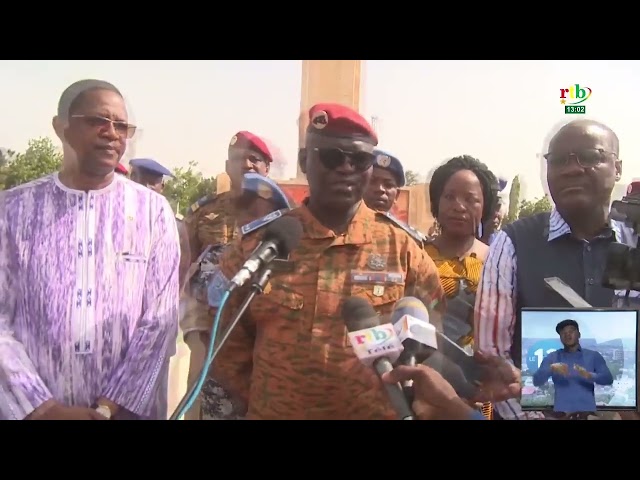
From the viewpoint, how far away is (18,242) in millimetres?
4406

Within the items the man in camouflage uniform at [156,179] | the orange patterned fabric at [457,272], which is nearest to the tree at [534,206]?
the orange patterned fabric at [457,272]

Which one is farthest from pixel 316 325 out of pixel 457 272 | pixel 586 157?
pixel 586 157

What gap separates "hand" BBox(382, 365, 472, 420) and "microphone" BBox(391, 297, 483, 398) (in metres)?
0.03

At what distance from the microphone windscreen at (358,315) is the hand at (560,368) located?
1064mm

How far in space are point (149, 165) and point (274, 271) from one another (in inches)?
37.0

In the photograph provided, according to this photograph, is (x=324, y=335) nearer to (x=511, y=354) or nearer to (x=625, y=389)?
(x=511, y=354)

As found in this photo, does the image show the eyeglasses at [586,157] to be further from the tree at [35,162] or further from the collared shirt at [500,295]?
the tree at [35,162]

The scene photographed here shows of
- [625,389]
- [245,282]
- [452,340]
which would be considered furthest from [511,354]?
[245,282]

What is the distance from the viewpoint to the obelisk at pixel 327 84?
14.5 ft

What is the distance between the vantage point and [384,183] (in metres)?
4.46

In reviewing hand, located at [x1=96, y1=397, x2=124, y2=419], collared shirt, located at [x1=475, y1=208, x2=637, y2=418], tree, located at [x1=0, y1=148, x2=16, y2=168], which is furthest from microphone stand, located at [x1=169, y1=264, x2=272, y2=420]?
tree, located at [x1=0, y1=148, x2=16, y2=168]

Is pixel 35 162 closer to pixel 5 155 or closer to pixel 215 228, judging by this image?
pixel 5 155

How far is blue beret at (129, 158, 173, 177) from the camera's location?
4457 millimetres

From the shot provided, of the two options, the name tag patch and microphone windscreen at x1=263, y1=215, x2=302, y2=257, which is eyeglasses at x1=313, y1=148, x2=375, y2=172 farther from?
the name tag patch
